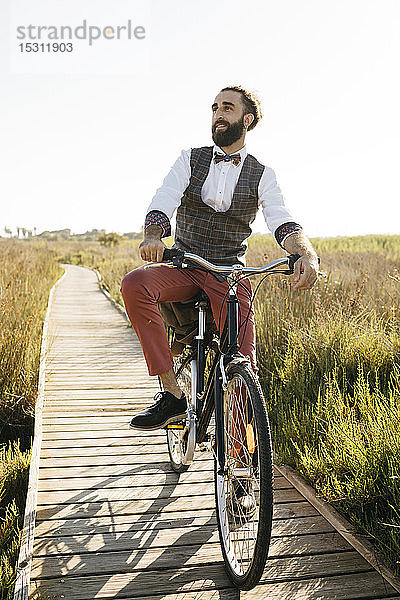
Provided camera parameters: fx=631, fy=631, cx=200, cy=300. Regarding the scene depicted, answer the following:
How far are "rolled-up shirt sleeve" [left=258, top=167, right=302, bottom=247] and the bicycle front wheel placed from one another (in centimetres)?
76

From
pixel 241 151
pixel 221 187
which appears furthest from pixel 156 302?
pixel 241 151

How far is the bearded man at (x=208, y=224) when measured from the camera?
2.81 m

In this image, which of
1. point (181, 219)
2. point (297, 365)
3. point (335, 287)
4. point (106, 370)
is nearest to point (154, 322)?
point (181, 219)

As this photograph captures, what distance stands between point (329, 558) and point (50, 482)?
5.10ft

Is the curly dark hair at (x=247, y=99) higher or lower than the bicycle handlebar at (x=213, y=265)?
higher

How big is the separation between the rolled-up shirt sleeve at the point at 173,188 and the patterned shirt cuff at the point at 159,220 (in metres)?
0.02

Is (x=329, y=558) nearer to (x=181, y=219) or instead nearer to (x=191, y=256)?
(x=191, y=256)

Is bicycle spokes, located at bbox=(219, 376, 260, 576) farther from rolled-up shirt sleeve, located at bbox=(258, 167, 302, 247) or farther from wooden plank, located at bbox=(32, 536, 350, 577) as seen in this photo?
rolled-up shirt sleeve, located at bbox=(258, 167, 302, 247)

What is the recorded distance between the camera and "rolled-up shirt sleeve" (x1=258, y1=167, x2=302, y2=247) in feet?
9.40

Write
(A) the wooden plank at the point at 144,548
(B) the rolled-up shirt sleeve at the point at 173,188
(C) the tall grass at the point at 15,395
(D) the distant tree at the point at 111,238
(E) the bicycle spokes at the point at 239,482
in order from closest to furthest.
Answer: (E) the bicycle spokes at the point at 239,482, (A) the wooden plank at the point at 144,548, (B) the rolled-up shirt sleeve at the point at 173,188, (C) the tall grass at the point at 15,395, (D) the distant tree at the point at 111,238

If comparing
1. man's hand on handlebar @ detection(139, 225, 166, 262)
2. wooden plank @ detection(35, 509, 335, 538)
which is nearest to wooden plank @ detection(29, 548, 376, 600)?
wooden plank @ detection(35, 509, 335, 538)

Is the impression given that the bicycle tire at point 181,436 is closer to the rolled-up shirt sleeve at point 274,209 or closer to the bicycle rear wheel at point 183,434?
the bicycle rear wheel at point 183,434

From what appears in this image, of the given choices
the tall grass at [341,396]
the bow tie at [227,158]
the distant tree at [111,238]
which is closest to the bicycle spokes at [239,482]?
the tall grass at [341,396]

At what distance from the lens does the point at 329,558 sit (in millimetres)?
2586
